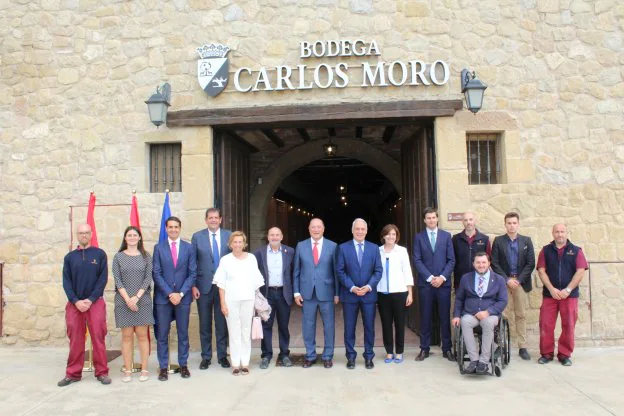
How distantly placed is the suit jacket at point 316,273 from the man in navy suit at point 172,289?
105cm

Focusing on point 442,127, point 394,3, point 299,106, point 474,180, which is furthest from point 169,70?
point 474,180

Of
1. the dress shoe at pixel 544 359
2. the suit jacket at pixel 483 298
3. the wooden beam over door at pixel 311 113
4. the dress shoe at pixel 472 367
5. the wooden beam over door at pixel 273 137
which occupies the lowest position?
the dress shoe at pixel 544 359

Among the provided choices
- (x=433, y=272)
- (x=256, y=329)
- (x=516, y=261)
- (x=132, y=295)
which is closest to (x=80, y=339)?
(x=132, y=295)

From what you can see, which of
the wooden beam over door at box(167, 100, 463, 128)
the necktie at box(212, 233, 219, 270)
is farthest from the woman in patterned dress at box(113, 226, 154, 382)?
the wooden beam over door at box(167, 100, 463, 128)

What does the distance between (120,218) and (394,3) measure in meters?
4.15

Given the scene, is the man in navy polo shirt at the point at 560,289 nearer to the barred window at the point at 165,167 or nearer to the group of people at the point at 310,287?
the group of people at the point at 310,287

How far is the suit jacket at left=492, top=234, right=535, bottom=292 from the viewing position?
5434 millimetres

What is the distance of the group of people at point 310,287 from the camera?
490cm

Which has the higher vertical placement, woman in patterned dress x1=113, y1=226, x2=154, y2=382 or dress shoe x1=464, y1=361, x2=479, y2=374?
Result: woman in patterned dress x1=113, y1=226, x2=154, y2=382

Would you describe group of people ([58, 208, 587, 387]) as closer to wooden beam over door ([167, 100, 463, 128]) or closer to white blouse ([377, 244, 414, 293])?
white blouse ([377, 244, 414, 293])

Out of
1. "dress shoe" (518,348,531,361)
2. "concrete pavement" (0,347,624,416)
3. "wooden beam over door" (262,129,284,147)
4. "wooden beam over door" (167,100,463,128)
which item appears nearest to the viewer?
"concrete pavement" (0,347,624,416)

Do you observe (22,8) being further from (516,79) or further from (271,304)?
(516,79)

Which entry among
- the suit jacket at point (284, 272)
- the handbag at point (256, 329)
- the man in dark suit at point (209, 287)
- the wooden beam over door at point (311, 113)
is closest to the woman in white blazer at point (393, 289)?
the suit jacket at point (284, 272)

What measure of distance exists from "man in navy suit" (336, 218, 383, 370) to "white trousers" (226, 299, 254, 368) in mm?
982
